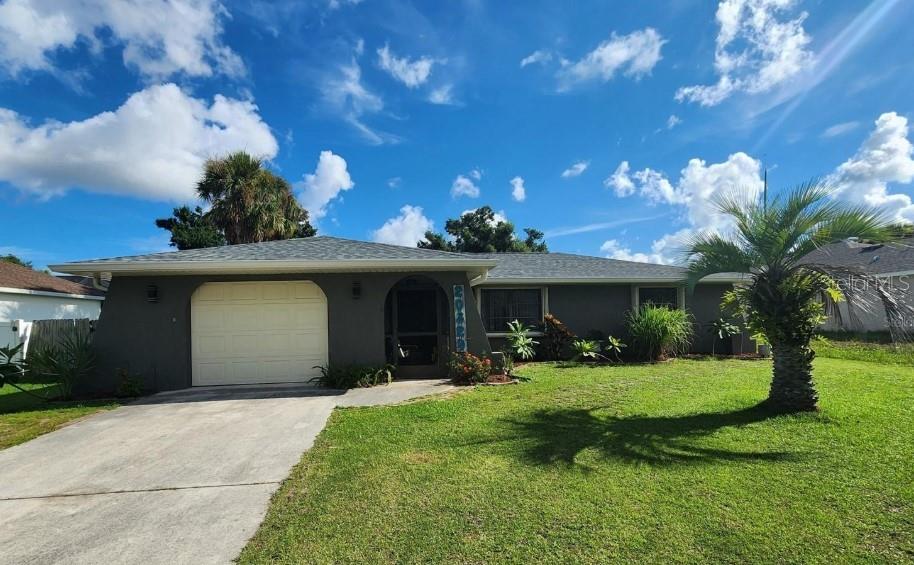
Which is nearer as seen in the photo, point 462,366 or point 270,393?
point 270,393

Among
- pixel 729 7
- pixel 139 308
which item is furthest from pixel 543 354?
pixel 139 308

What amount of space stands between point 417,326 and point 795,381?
745cm

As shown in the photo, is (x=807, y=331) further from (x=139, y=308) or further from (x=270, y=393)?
(x=139, y=308)

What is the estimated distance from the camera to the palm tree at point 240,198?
1983cm

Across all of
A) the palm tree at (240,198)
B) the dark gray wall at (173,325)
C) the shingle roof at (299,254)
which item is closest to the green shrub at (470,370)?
the dark gray wall at (173,325)

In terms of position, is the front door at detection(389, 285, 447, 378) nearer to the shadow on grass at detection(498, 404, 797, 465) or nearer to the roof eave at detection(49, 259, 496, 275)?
the roof eave at detection(49, 259, 496, 275)

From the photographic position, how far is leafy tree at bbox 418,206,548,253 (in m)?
34.3

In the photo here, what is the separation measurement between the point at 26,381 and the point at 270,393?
8125 mm

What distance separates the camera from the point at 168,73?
1070cm

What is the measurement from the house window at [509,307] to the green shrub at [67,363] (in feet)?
29.9

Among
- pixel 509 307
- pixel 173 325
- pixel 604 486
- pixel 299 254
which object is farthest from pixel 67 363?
pixel 509 307

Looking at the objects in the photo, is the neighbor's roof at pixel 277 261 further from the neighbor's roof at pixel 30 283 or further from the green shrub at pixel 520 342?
the neighbor's roof at pixel 30 283

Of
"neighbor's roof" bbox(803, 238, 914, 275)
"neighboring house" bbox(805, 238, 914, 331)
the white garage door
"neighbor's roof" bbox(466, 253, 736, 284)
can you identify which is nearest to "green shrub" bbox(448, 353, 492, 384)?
the white garage door

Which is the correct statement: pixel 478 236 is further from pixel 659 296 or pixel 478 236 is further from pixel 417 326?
pixel 417 326
